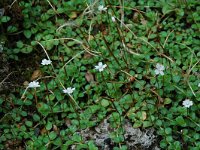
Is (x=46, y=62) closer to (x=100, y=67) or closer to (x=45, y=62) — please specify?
(x=45, y=62)

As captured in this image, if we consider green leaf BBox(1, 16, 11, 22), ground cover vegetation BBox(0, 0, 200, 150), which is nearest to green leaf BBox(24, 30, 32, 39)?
ground cover vegetation BBox(0, 0, 200, 150)

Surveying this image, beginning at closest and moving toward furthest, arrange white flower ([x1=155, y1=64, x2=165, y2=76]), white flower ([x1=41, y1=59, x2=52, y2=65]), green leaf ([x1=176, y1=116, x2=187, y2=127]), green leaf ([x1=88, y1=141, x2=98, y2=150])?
green leaf ([x1=88, y1=141, x2=98, y2=150]), green leaf ([x1=176, y1=116, x2=187, y2=127]), white flower ([x1=155, y1=64, x2=165, y2=76]), white flower ([x1=41, y1=59, x2=52, y2=65])

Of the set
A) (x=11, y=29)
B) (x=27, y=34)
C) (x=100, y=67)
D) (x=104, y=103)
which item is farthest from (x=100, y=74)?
(x=11, y=29)

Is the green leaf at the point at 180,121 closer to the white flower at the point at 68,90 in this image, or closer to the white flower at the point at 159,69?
the white flower at the point at 159,69

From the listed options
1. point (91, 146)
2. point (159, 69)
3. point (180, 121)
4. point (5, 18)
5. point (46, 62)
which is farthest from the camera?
point (5, 18)

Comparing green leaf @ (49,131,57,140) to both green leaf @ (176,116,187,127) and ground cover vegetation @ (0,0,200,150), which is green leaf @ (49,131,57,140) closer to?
ground cover vegetation @ (0,0,200,150)

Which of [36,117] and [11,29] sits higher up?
[11,29]

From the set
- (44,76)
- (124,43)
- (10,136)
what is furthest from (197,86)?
(10,136)

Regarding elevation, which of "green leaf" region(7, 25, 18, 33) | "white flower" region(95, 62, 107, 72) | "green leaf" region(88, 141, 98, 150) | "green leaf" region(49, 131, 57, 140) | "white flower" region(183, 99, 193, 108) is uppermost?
"green leaf" region(7, 25, 18, 33)

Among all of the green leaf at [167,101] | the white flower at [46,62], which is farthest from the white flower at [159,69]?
the white flower at [46,62]
